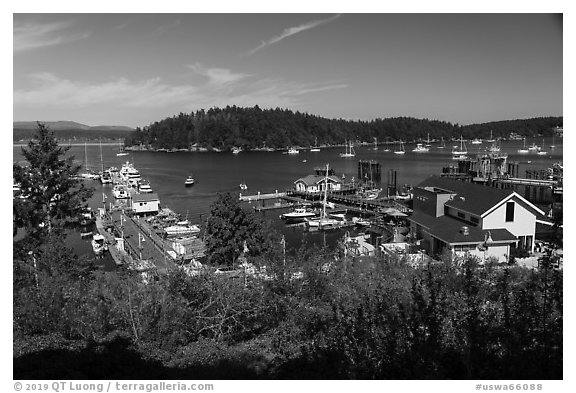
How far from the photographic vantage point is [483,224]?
9367 millimetres

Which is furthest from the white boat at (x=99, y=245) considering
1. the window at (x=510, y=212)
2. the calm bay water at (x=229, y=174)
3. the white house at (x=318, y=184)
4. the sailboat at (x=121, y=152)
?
the sailboat at (x=121, y=152)

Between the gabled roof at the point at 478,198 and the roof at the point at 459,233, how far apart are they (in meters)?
0.34

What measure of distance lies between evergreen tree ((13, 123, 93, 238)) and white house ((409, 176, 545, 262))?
21.4 feet

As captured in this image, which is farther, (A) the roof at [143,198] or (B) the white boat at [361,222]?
(A) the roof at [143,198]

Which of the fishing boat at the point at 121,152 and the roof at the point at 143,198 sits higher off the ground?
the fishing boat at the point at 121,152

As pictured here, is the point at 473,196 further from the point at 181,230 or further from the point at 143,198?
the point at 143,198

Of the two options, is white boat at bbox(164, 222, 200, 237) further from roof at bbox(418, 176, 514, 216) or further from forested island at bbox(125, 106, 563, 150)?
forested island at bbox(125, 106, 563, 150)

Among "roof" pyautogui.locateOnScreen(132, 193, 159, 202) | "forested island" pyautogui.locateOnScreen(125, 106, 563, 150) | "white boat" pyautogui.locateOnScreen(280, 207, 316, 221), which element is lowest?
"white boat" pyautogui.locateOnScreen(280, 207, 316, 221)

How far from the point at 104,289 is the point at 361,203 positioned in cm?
1640

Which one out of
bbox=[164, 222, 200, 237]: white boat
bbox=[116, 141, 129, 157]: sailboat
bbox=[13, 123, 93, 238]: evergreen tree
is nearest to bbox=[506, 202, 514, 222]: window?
bbox=[13, 123, 93, 238]: evergreen tree

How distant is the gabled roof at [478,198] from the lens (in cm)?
949

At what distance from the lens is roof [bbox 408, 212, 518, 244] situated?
910cm

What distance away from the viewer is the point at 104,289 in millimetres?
4066

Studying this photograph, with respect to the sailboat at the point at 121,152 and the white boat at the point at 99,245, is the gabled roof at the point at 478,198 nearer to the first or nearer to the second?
the white boat at the point at 99,245
